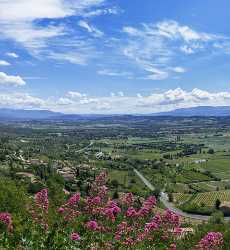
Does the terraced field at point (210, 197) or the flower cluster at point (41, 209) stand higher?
the flower cluster at point (41, 209)

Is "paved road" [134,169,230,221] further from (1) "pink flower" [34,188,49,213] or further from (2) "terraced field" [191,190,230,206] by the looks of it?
(1) "pink flower" [34,188,49,213]

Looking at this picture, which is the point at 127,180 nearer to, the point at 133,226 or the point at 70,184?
the point at 70,184

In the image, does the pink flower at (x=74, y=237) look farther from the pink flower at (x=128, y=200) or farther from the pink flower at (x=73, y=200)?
the pink flower at (x=128, y=200)

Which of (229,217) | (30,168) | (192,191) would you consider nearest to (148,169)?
(192,191)

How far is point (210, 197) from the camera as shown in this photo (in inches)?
4483

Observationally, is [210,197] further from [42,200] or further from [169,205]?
[42,200]

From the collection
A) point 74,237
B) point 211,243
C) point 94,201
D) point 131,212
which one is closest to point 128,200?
point 131,212

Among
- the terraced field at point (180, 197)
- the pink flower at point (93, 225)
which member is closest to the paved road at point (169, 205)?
the terraced field at point (180, 197)

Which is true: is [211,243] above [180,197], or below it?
above

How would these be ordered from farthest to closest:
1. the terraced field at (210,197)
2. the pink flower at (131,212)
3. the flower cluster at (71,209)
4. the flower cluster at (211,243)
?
1. the terraced field at (210,197)
2. the pink flower at (131,212)
3. the flower cluster at (71,209)
4. the flower cluster at (211,243)

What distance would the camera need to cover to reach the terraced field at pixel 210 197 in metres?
107

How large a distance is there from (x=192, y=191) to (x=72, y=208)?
117 metres

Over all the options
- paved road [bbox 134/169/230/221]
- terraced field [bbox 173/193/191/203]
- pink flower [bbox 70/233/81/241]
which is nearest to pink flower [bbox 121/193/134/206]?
pink flower [bbox 70/233/81/241]

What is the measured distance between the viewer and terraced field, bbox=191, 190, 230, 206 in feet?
350
